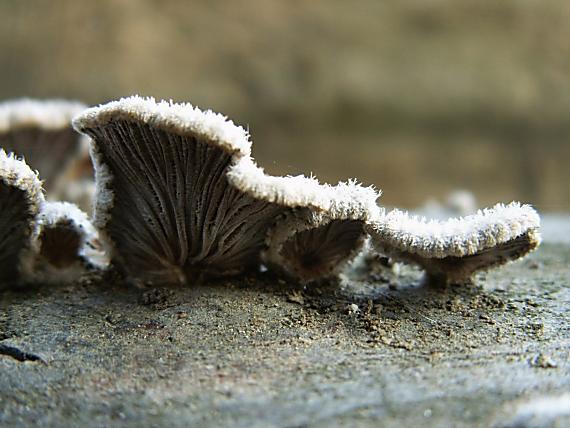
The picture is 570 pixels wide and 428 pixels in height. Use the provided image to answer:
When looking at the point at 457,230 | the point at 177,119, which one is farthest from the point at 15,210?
the point at 457,230

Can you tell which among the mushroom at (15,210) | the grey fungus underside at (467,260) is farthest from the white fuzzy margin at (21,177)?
the grey fungus underside at (467,260)

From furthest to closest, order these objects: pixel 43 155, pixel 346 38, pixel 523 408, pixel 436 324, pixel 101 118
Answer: pixel 346 38 → pixel 43 155 → pixel 436 324 → pixel 101 118 → pixel 523 408

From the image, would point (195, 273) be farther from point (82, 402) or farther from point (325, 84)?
point (325, 84)

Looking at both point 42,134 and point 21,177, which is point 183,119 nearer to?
point 21,177

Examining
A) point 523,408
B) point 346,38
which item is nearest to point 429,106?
point 346,38

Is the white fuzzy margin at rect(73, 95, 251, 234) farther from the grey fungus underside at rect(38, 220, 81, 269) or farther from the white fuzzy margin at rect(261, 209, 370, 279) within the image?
the grey fungus underside at rect(38, 220, 81, 269)
